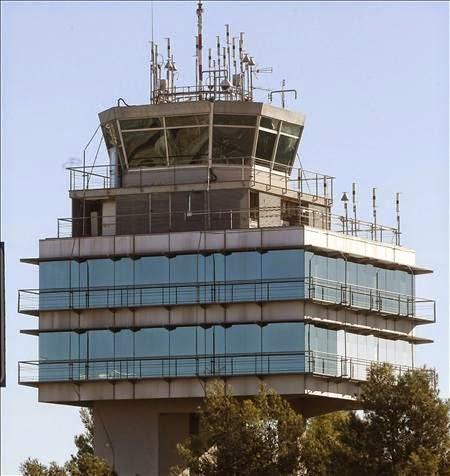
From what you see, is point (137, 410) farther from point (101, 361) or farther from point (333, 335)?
point (333, 335)

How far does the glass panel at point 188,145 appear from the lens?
3494 inches

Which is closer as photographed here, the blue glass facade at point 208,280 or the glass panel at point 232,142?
the blue glass facade at point 208,280

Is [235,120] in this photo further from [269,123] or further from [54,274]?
[54,274]

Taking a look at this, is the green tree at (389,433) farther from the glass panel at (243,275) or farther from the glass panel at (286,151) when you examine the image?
the glass panel at (286,151)

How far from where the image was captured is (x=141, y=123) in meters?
89.1

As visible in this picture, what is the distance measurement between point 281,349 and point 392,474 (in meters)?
9.74

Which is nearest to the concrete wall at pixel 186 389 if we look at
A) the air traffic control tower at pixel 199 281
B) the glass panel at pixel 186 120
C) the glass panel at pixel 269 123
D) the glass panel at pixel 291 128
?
the air traffic control tower at pixel 199 281

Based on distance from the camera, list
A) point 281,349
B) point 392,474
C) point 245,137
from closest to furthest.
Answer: point 392,474
point 281,349
point 245,137

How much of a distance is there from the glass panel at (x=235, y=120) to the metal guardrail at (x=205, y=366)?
12.9m

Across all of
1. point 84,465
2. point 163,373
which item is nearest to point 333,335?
point 163,373

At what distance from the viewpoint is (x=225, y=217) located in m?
87.2

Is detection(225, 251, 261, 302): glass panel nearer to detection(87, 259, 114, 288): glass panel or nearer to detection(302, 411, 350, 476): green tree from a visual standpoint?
detection(87, 259, 114, 288): glass panel

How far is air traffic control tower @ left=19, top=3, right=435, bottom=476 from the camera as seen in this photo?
84.2m

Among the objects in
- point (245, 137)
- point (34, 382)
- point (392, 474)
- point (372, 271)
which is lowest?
point (392, 474)
